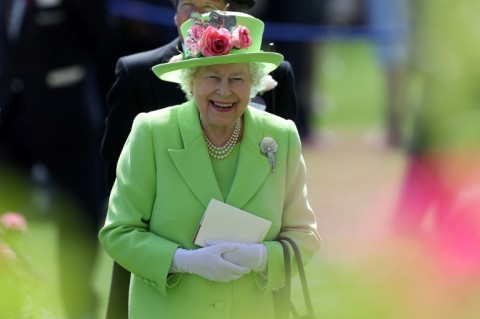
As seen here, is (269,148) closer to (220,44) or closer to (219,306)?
(220,44)

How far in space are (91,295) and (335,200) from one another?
3512 mm

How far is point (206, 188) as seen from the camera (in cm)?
398

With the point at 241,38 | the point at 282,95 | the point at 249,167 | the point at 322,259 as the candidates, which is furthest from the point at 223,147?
the point at 322,259

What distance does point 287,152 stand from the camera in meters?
4.11

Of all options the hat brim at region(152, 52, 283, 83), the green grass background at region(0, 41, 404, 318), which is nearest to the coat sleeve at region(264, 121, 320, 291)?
the green grass background at region(0, 41, 404, 318)

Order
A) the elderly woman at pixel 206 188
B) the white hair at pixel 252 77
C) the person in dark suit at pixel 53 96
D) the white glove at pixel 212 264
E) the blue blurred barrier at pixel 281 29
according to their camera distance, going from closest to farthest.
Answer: the white glove at pixel 212 264
the elderly woman at pixel 206 188
the white hair at pixel 252 77
the person in dark suit at pixel 53 96
the blue blurred barrier at pixel 281 29

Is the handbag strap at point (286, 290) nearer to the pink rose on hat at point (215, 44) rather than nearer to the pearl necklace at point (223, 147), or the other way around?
the pearl necklace at point (223, 147)

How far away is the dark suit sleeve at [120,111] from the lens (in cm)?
472

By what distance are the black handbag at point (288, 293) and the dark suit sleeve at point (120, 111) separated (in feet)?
3.02

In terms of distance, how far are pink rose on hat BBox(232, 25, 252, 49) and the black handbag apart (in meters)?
0.56

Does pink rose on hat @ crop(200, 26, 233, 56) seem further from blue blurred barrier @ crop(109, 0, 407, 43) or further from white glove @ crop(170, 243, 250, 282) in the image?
blue blurred barrier @ crop(109, 0, 407, 43)

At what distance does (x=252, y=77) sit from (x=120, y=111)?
0.78 m

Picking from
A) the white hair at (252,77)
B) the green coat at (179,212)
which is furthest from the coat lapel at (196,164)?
the white hair at (252,77)

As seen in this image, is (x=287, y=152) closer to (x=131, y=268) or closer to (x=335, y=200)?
(x=131, y=268)
